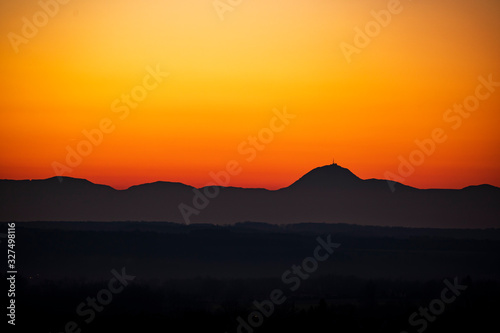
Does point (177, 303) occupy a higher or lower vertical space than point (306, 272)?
lower

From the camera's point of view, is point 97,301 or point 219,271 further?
point 219,271

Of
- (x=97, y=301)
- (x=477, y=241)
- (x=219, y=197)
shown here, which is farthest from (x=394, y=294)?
(x=219, y=197)

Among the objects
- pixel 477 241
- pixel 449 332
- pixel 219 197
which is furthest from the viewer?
pixel 219 197

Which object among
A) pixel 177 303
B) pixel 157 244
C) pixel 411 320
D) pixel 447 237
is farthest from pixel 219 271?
pixel 447 237

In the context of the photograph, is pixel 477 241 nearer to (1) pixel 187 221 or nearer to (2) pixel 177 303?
(1) pixel 187 221

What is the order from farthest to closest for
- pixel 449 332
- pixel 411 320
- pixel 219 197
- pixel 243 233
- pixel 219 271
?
pixel 219 197 < pixel 243 233 < pixel 219 271 < pixel 411 320 < pixel 449 332

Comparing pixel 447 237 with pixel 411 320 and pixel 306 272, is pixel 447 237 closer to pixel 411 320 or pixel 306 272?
pixel 306 272

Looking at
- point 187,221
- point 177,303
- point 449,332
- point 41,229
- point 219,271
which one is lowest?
point 449,332
